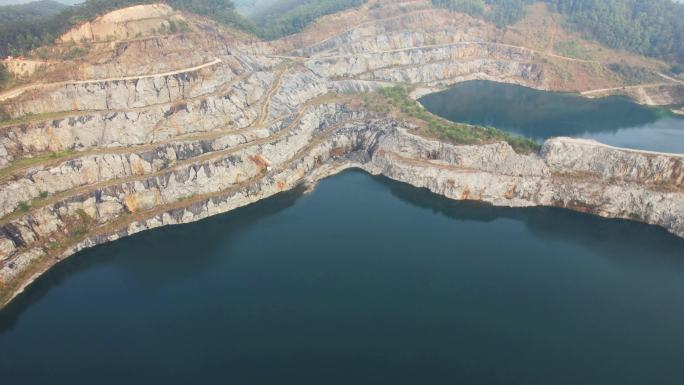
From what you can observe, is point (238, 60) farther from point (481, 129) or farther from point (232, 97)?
point (481, 129)

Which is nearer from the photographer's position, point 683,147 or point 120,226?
point 120,226

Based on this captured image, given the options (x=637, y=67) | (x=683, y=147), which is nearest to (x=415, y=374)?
(x=683, y=147)

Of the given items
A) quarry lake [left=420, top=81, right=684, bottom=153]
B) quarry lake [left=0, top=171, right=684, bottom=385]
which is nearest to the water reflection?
quarry lake [left=0, top=171, right=684, bottom=385]

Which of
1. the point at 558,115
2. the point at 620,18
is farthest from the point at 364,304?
the point at 620,18

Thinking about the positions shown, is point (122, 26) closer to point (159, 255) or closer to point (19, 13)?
point (159, 255)

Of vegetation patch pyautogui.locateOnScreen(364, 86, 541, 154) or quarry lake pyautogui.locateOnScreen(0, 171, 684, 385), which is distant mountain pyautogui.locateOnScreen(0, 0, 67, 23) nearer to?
vegetation patch pyautogui.locateOnScreen(364, 86, 541, 154)

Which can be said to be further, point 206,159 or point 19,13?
point 19,13

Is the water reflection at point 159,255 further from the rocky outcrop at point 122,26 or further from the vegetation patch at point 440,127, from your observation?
the rocky outcrop at point 122,26
